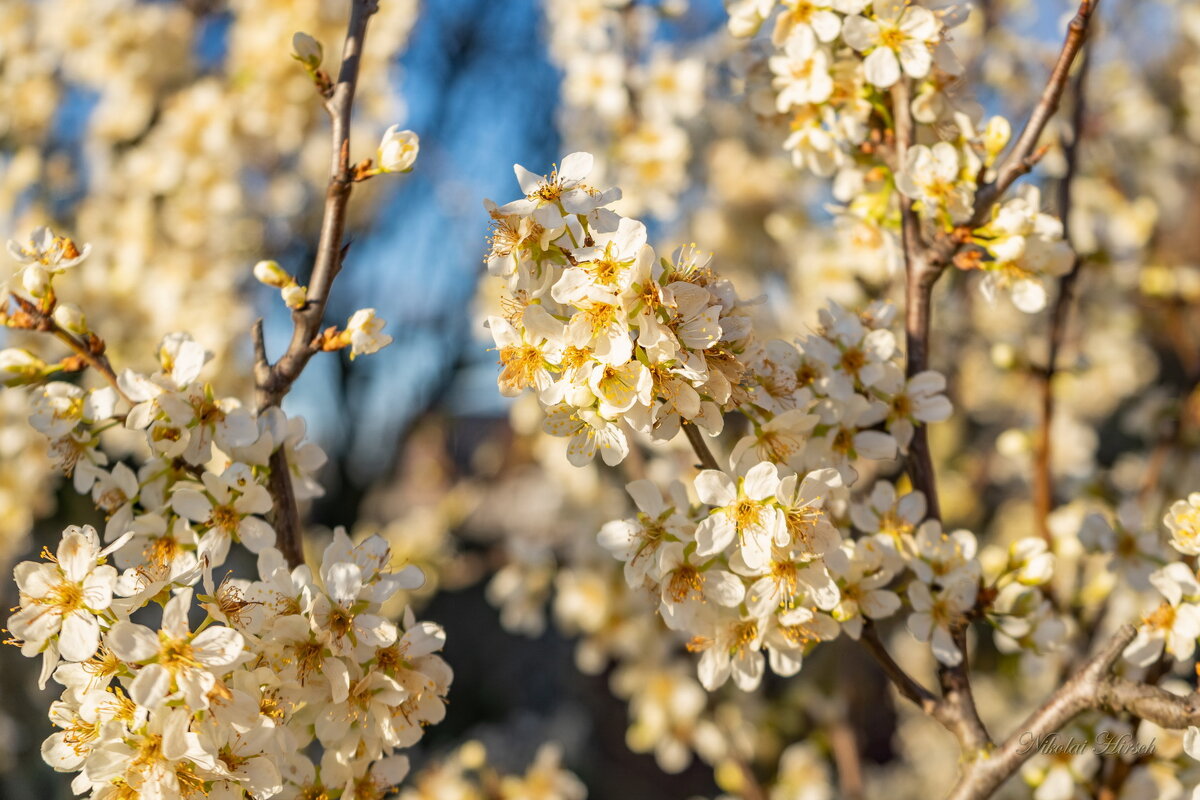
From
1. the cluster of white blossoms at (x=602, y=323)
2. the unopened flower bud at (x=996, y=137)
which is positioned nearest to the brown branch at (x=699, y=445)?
the cluster of white blossoms at (x=602, y=323)

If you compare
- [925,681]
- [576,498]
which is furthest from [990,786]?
[925,681]

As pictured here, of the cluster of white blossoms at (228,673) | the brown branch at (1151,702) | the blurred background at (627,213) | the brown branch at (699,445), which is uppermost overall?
the brown branch at (699,445)

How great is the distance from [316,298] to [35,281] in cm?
37

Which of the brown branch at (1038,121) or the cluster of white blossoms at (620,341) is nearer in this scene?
the cluster of white blossoms at (620,341)

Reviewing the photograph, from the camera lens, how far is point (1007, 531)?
4090mm

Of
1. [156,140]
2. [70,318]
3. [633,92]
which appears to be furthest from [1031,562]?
[156,140]

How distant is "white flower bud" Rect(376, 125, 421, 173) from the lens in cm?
121

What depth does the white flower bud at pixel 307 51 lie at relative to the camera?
124 centimetres

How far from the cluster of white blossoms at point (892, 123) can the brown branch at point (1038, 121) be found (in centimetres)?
2

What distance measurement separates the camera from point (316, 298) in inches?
47.4

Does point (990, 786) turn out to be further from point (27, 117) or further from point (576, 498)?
point (27, 117)

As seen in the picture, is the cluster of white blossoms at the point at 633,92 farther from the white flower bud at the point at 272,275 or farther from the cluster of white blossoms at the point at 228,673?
the cluster of white blossoms at the point at 228,673

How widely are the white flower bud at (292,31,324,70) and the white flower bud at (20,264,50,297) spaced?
452mm

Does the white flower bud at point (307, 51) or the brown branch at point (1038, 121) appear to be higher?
the white flower bud at point (307, 51)
